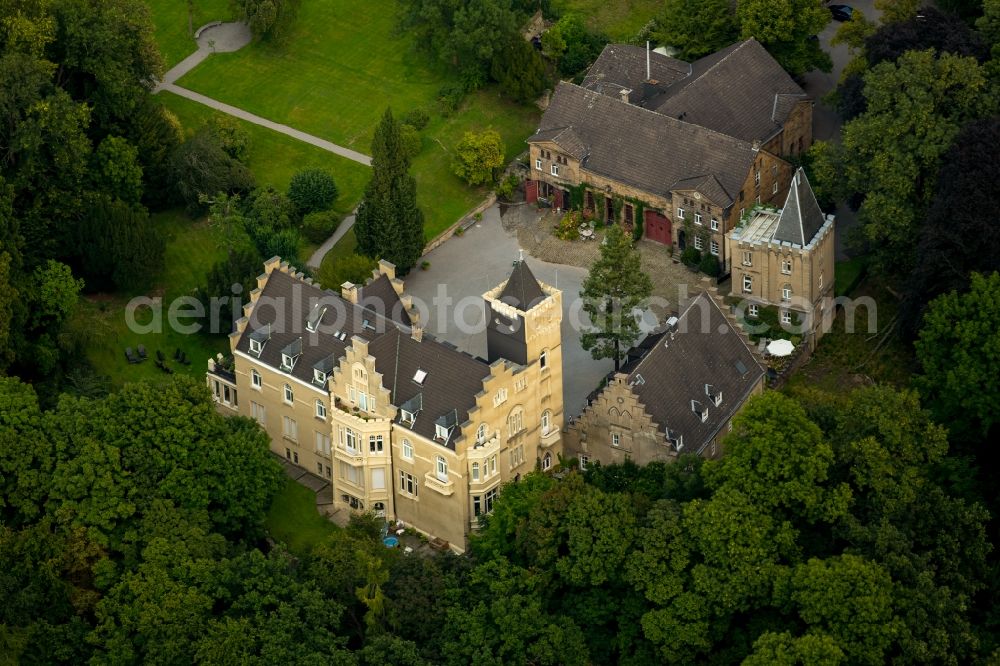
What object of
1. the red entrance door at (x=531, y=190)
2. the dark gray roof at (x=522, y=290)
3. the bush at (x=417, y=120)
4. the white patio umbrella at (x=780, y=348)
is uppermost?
the dark gray roof at (x=522, y=290)

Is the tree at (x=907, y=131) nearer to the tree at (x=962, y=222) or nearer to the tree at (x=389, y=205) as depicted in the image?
the tree at (x=962, y=222)

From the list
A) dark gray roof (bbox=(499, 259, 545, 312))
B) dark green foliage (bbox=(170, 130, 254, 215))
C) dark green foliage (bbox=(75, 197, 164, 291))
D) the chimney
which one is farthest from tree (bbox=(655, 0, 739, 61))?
dark green foliage (bbox=(75, 197, 164, 291))

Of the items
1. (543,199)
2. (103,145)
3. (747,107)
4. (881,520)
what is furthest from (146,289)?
(881,520)

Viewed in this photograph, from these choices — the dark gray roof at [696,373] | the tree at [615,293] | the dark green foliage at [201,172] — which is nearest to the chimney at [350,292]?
the tree at [615,293]

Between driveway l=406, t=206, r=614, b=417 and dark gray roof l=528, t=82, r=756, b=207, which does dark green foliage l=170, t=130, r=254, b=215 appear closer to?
driveway l=406, t=206, r=614, b=417

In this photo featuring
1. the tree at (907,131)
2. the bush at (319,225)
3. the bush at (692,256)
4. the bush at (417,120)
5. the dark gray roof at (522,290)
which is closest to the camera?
the dark gray roof at (522,290)

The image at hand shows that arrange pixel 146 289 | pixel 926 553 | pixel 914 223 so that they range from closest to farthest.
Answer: pixel 926 553
pixel 914 223
pixel 146 289

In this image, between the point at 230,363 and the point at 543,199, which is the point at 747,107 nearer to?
the point at 543,199
